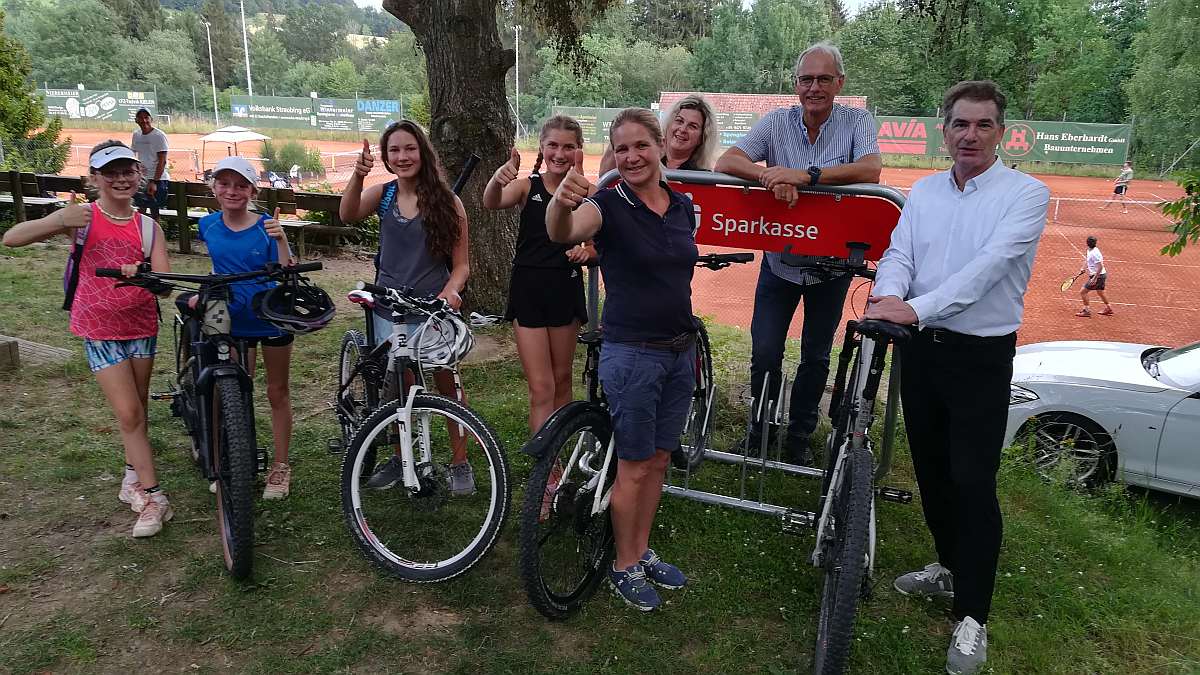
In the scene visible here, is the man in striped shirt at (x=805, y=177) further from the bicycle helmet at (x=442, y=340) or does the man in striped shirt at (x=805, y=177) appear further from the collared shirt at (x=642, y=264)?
the bicycle helmet at (x=442, y=340)

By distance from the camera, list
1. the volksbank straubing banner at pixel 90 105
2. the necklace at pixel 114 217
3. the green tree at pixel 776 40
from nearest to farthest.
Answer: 1. the necklace at pixel 114 217
2. the volksbank straubing banner at pixel 90 105
3. the green tree at pixel 776 40

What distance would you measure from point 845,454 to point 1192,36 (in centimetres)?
3640

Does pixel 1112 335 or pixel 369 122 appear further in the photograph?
pixel 369 122

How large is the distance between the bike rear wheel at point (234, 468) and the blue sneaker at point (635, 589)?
151 cm

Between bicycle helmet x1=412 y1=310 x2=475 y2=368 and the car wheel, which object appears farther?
the car wheel

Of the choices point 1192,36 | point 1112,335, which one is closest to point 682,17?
point 1192,36

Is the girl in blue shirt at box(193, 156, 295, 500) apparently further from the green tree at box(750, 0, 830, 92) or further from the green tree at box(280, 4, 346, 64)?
the green tree at box(280, 4, 346, 64)

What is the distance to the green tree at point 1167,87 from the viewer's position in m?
30.4

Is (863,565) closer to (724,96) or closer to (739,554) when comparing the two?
(739,554)

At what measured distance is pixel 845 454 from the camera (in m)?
3.03

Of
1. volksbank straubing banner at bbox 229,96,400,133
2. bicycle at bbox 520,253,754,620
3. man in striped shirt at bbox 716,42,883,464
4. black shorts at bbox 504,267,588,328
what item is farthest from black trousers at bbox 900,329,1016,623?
volksbank straubing banner at bbox 229,96,400,133

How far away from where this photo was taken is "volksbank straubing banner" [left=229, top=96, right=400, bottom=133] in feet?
143

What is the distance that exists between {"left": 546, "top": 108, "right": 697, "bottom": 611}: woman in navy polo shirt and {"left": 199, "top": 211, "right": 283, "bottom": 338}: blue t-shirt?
1.71 m

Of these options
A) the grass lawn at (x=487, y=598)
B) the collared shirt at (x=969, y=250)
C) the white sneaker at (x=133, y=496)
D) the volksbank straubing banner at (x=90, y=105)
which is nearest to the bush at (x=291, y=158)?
the volksbank straubing banner at (x=90, y=105)
